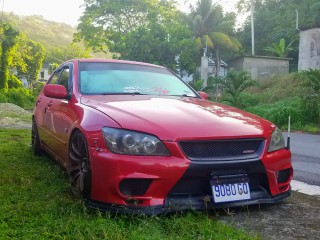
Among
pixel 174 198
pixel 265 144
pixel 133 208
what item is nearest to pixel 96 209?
pixel 133 208

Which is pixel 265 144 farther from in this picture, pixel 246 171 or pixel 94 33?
pixel 94 33

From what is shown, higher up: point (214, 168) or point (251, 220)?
point (214, 168)

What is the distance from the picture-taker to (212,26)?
124 ft

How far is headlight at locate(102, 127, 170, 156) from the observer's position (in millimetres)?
2971

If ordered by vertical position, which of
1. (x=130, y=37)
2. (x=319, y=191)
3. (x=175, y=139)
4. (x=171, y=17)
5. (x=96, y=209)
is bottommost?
(x=319, y=191)

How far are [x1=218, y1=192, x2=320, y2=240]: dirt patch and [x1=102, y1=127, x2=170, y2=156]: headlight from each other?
81 centimetres

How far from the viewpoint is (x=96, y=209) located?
3.11m

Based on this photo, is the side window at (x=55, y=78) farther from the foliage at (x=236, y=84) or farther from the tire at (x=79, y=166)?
the foliage at (x=236, y=84)

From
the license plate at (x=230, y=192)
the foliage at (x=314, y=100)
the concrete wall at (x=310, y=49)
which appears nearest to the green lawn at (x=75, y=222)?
the license plate at (x=230, y=192)

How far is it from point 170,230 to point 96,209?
640mm

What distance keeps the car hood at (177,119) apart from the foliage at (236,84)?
13799 mm

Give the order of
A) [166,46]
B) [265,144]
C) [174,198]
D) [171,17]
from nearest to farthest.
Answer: [174,198] < [265,144] < [166,46] < [171,17]

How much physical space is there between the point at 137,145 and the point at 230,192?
0.84 metres

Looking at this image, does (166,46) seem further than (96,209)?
Yes
